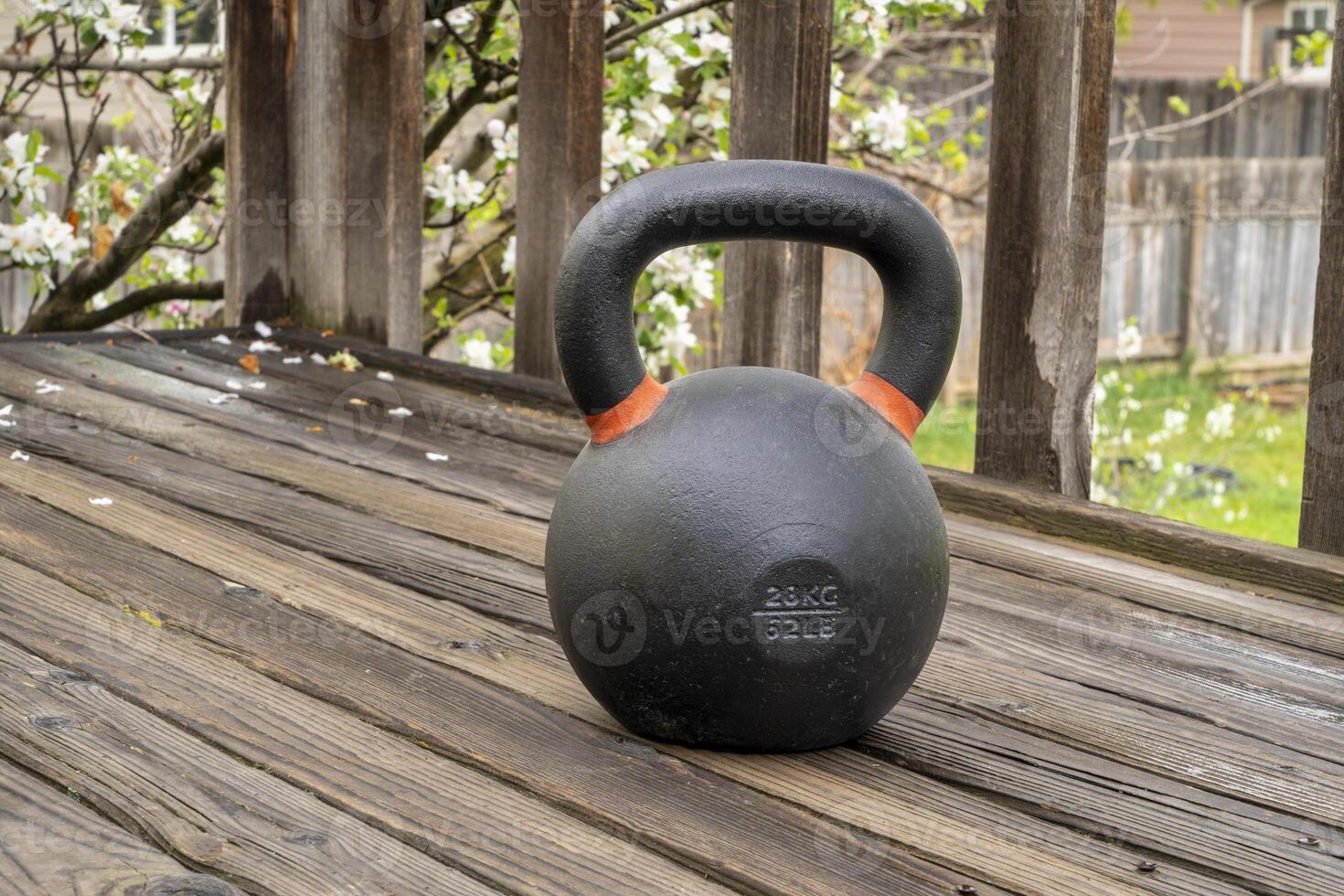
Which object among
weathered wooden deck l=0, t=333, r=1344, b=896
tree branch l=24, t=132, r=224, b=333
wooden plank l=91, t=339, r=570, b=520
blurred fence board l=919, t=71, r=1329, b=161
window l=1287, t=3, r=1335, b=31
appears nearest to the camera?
weathered wooden deck l=0, t=333, r=1344, b=896

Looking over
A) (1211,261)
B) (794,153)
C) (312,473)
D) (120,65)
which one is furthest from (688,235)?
(1211,261)

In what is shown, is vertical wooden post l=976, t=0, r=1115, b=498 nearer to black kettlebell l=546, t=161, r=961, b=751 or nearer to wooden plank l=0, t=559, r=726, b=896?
black kettlebell l=546, t=161, r=961, b=751

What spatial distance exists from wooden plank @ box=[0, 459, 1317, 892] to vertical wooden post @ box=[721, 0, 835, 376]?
1.14 meters

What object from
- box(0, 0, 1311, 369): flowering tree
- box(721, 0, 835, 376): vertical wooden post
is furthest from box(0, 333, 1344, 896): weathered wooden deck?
box(0, 0, 1311, 369): flowering tree

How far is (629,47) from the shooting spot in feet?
14.9

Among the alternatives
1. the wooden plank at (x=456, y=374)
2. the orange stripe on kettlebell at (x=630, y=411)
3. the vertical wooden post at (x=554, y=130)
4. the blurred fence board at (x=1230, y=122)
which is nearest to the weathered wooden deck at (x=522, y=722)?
the orange stripe on kettlebell at (x=630, y=411)

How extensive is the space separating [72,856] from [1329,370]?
1.90 metres

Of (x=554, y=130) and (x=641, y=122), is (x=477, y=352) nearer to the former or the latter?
(x=641, y=122)

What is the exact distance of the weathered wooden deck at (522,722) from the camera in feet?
4.51

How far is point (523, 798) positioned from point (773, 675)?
0.29 metres

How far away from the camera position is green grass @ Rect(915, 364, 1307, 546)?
6.69 meters

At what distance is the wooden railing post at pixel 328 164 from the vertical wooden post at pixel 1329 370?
228cm

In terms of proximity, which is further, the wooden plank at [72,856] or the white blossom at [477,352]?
the white blossom at [477,352]

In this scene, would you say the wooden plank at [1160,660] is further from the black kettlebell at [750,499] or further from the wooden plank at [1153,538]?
the black kettlebell at [750,499]
